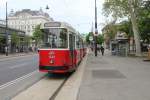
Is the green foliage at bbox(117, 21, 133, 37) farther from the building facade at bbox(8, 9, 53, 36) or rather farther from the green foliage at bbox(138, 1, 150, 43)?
the building facade at bbox(8, 9, 53, 36)

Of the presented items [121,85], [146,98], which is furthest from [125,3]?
[146,98]

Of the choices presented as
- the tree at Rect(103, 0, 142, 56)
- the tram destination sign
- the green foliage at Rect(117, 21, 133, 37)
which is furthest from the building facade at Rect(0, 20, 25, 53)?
the tram destination sign

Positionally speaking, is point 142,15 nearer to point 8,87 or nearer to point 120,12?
point 120,12

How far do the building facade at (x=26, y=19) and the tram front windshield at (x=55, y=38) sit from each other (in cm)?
13715

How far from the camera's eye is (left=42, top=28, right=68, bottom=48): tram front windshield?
19.1m

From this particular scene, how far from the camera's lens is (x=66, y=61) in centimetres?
1897

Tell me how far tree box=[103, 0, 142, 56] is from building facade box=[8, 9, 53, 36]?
4133 inches

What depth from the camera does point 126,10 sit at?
51875 mm

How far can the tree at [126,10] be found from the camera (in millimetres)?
50312

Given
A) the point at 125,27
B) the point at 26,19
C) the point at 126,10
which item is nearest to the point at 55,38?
the point at 126,10

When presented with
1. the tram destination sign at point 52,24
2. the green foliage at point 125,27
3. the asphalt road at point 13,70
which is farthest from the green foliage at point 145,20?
the tram destination sign at point 52,24

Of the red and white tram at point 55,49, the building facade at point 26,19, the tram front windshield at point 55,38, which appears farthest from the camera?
the building facade at point 26,19

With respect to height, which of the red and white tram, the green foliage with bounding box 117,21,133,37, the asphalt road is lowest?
the asphalt road

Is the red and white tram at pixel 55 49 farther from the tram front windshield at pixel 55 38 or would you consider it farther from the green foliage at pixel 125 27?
the green foliage at pixel 125 27
